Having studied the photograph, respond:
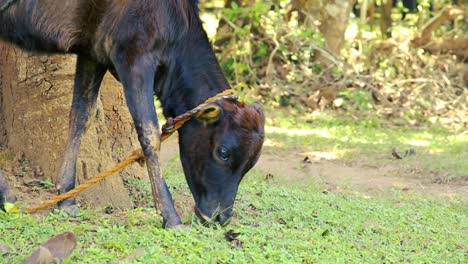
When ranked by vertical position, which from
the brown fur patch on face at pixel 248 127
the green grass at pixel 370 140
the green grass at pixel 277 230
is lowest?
the green grass at pixel 370 140

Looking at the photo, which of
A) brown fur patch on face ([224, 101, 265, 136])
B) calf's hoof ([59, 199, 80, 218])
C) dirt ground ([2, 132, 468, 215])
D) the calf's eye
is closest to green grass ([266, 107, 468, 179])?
dirt ground ([2, 132, 468, 215])

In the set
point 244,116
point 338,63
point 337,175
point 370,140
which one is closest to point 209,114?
point 244,116

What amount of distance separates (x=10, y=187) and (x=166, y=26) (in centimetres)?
149

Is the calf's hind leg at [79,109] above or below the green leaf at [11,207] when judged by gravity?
above

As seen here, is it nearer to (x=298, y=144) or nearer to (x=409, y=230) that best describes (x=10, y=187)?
(x=409, y=230)

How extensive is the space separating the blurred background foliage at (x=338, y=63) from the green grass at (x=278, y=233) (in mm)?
4665

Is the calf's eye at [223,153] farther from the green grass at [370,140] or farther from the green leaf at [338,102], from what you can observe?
the green leaf at [338,102]

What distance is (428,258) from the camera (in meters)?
4.79

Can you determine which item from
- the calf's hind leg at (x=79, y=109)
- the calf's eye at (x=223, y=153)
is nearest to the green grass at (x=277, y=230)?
the calf's hind leg at (x=79, y=109)

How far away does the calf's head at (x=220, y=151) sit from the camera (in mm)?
4801

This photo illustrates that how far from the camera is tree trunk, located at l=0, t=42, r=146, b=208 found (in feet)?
18.0

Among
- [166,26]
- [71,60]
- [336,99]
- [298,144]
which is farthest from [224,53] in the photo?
[166,26]

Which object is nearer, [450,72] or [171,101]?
[171,101]

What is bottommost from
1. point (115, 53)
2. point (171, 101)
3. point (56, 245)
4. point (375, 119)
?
point (375, 119)
